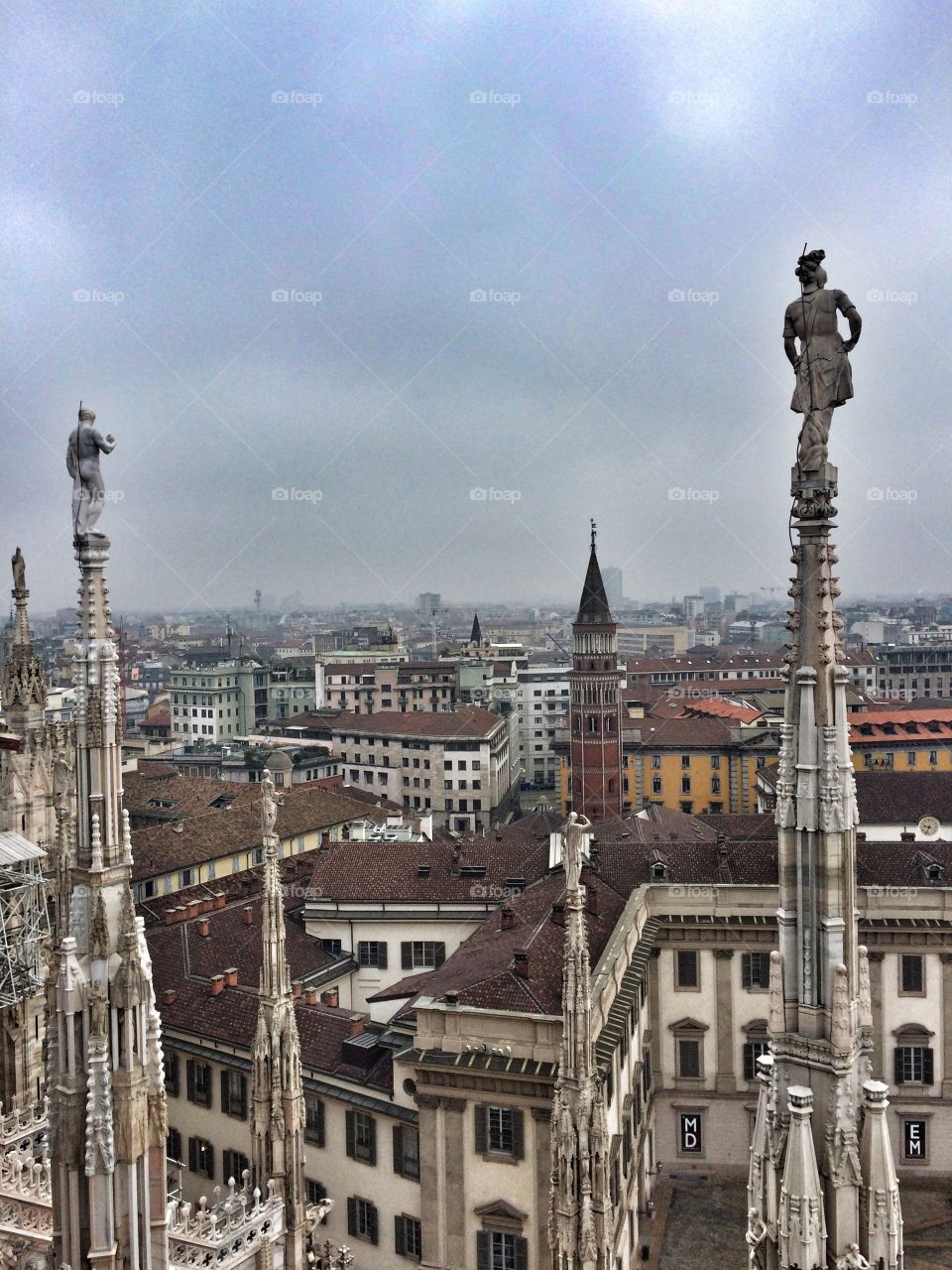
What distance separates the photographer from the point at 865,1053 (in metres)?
7.60

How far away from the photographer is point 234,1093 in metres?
22.6

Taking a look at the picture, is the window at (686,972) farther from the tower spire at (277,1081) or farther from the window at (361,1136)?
the tower spire at (277,1081)

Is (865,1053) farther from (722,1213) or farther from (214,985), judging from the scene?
(722,1213)

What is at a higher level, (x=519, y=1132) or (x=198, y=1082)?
(x=519, y=1132)

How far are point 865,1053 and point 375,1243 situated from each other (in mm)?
17191

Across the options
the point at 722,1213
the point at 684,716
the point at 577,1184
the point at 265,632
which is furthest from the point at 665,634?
the point at 577,1184

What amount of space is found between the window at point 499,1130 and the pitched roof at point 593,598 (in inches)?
→ 1823

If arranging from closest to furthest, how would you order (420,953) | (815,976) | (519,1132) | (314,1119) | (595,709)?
1. (815,976)
2. (519,1132)
3. (314,1119)
4. (420,953)
5. (595,709)

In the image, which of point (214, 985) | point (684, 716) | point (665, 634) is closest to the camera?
point (214, 985)

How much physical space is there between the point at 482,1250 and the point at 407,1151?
7.64ft

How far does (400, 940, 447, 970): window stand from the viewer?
2980cm

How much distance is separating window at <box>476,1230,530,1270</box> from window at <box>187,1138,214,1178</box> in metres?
7.10

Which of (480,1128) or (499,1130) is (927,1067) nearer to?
(499,1130)

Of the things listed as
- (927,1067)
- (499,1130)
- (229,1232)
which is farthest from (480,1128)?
(927,1067)
